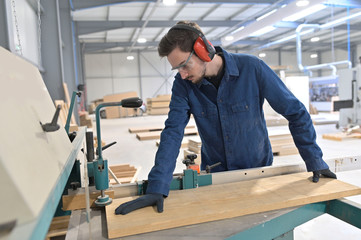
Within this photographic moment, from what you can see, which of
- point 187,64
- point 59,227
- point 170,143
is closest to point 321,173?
point 170,143

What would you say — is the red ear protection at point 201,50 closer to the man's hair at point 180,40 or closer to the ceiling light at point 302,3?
the man's hair at point 180,40

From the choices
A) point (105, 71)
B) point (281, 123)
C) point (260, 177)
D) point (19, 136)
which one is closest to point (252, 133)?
point (260, 177)

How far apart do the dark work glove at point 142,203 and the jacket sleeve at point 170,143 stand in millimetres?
36

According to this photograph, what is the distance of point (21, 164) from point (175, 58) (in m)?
1.02

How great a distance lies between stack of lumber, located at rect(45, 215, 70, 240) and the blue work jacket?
593mm

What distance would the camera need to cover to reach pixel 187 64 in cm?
149

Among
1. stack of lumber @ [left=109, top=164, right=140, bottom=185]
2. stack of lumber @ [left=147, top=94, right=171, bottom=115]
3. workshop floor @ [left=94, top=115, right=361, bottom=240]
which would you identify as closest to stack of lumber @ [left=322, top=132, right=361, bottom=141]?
workshop floor @ [left=94, top=115, right=361, bottom=240]

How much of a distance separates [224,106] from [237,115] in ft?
0.31

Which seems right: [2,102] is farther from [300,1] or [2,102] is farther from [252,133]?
[300,1]

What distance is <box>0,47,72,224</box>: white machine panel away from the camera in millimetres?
532

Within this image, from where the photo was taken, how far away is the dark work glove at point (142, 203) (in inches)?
45.3

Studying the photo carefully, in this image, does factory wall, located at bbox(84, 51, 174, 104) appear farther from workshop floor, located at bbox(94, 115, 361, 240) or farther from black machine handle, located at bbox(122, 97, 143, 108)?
black machine handle, located at bbox(122, 97, 143, 108)

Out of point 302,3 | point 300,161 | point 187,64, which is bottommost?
point 300,161

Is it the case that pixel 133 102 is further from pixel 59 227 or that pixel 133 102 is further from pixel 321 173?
pixel 321 173
